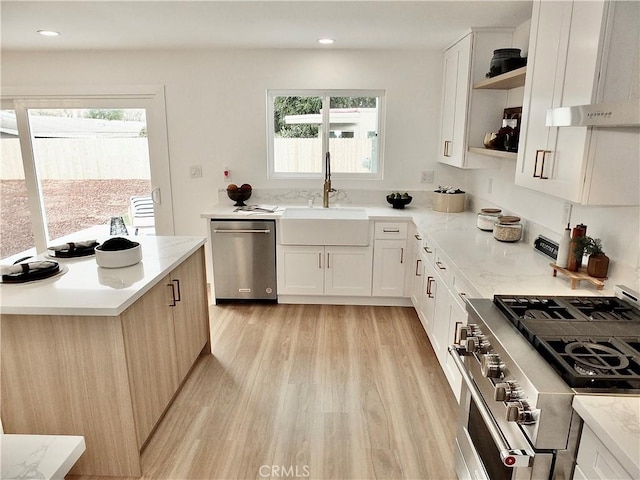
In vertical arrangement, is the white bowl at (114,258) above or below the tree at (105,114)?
below

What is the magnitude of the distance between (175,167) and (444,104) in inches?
106

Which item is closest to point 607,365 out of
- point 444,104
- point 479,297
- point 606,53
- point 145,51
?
point 479,297

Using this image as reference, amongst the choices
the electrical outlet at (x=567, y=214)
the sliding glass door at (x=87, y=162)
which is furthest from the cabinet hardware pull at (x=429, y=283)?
the sliding glass door at (x=87, y=162)

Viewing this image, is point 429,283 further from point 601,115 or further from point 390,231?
point 601,115

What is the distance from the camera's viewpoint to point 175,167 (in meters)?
4.26

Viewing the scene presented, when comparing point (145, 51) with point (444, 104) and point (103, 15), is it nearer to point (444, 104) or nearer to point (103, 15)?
point (103, 15)

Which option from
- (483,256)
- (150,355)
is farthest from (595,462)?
(150,355)

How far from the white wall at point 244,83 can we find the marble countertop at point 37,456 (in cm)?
341

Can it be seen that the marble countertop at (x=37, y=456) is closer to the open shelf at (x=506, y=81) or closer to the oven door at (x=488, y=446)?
the oven door at (x=488, y=446)

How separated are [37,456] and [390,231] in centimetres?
308

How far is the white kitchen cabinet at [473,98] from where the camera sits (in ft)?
10.2

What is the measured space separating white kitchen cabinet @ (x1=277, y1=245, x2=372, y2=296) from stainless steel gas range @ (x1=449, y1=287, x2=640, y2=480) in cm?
194

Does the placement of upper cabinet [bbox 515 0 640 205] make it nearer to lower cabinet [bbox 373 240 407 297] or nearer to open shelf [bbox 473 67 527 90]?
open shelf [bbox 473 67 527 90]

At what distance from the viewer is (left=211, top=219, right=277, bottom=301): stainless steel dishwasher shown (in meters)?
3.78
